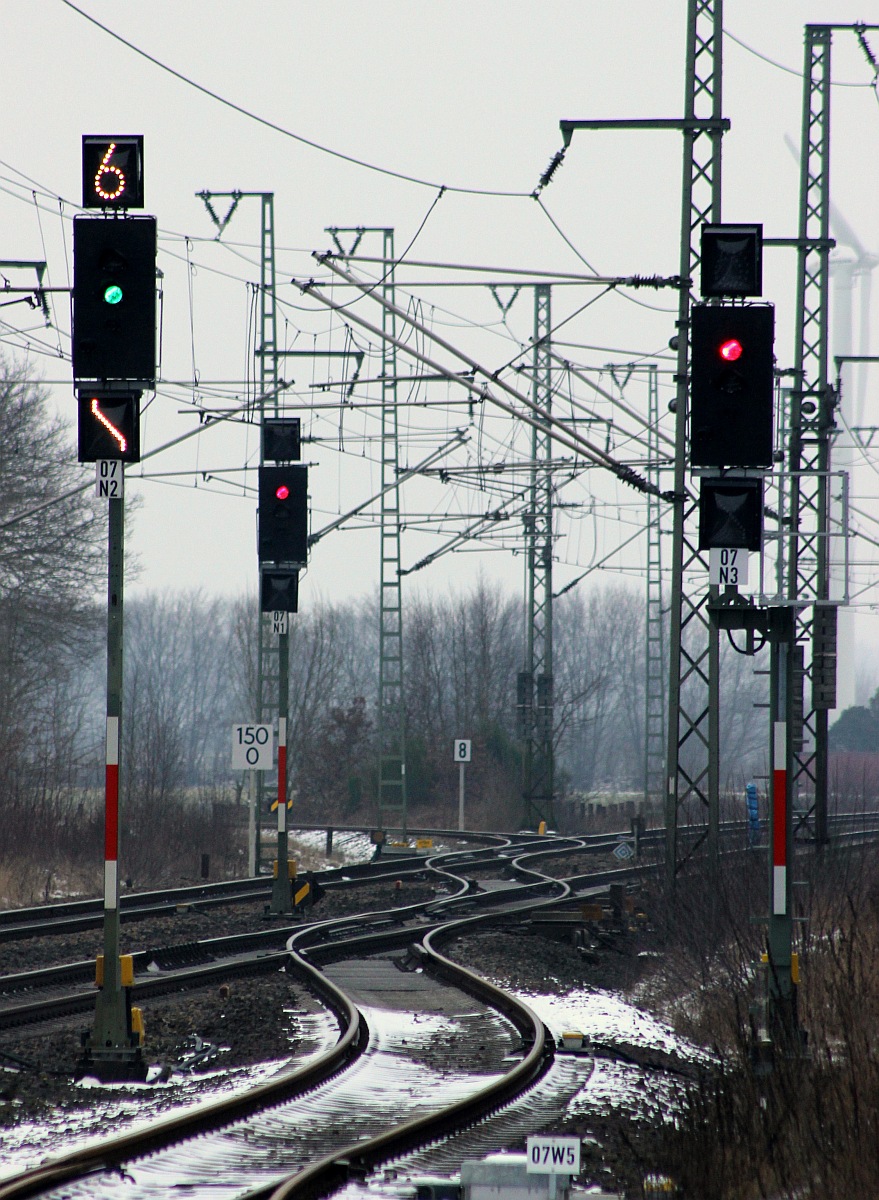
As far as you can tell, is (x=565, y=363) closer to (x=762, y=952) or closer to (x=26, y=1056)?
(x=762, y=952)

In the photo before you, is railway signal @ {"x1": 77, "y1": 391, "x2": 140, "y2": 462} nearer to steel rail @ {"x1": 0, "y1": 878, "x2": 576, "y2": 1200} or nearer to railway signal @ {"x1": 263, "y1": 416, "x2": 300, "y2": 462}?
steel rail @ {"x1": 0, "y1": 878, "x2": 576, "y2": 1200}

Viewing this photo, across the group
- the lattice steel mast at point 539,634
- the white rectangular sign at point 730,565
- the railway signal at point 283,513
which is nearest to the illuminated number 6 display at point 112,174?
the white rectangular sign at point 730,565

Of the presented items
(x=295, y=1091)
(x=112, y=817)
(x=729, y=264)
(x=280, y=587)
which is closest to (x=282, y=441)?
(x=280, y=587)

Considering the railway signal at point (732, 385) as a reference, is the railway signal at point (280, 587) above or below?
below

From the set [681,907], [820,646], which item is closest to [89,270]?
[681,907]

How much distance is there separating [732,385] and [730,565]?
1319 mm

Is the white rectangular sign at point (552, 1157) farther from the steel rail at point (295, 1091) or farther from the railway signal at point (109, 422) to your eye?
the railway signal at point (109, 422)

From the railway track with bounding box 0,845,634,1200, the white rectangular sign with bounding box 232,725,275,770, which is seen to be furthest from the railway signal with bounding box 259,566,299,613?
the railway track with bounding box 0,845,634,1200

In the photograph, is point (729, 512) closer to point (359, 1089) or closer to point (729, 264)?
point (729, 264)

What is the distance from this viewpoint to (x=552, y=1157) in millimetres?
6824

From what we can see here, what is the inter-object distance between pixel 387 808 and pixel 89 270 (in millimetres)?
40606

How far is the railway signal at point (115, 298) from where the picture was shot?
36.3ft

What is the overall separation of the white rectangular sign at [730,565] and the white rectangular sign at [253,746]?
13.4 m

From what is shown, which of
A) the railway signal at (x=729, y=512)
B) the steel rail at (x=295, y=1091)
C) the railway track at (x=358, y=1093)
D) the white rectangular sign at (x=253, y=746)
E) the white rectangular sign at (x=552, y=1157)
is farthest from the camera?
the white rectangular sign at (x=253, y=746)
